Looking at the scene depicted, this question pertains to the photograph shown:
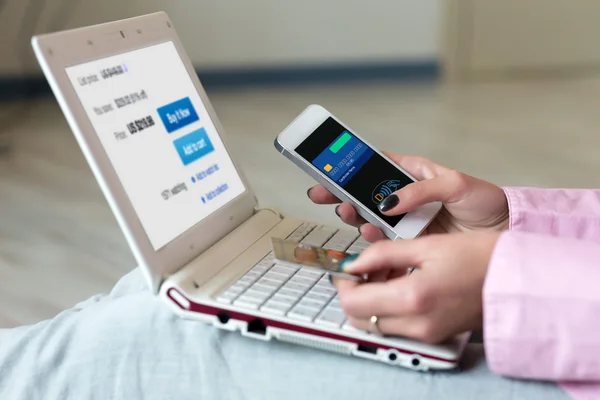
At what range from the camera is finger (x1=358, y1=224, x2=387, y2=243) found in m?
0.70

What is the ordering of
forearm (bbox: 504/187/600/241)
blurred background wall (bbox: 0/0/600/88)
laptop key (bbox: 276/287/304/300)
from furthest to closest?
1. blurred background wall (bbox: 0/0/600/88)
2. forearm (bbox: 504/187/600/241)
3. laptop key (bbox: 276/287/304/300)

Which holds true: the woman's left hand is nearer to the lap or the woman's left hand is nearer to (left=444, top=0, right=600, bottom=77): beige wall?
the lap

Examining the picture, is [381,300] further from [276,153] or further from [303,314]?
[276,153]

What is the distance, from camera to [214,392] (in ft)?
1.63

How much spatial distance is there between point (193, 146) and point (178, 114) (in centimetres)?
4

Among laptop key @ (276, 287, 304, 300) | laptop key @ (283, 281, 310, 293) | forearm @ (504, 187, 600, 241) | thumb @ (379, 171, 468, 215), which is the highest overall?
laptop key @ (276, 287, 304, 300)

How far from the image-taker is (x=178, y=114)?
0.69 meters

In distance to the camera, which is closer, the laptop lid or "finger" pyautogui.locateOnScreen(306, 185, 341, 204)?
the laptop lid

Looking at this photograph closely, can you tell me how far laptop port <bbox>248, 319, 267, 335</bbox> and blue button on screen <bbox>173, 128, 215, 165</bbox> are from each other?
0.21 metres

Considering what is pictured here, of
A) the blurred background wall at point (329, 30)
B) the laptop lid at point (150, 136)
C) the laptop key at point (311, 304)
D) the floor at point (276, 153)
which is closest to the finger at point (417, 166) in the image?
the laptop lid at point (150, 136)

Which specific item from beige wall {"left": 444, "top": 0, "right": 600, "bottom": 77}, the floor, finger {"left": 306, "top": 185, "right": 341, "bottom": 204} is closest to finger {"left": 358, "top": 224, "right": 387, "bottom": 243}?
finger {"left": 306, "top": 185, "right": 341, "bottom": 204}

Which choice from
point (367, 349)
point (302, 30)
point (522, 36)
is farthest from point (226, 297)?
point (522, 36)

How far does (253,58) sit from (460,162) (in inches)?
52.2

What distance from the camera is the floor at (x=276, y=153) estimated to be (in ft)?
4.33
